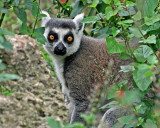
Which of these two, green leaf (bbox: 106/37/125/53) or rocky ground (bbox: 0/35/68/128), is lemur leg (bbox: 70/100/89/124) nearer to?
green leaf (bbox: 106/37/125/53)

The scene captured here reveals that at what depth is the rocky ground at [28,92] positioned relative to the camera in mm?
2822

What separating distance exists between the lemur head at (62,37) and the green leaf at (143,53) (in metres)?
1.83

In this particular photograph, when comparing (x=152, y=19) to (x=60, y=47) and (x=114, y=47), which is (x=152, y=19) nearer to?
(x=114, y=47)

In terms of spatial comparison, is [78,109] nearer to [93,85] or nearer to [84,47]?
[93,85]

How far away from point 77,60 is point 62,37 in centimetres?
49

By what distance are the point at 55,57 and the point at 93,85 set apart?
91 centimetres

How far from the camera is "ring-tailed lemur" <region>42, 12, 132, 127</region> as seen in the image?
5102 millimetres

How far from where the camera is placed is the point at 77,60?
17.4ft

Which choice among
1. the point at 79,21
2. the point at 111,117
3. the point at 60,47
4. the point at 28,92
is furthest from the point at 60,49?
the point at 28,92

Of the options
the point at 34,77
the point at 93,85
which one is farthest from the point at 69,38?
the point at 34,77

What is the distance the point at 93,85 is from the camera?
5.14m

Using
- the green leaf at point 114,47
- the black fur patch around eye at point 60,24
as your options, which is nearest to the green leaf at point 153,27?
the green leaf at point 114,47

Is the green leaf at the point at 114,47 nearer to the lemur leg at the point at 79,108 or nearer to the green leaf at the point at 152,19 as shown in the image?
the green leaf at the point at 152,19

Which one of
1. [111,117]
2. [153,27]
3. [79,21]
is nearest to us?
[153,27]
